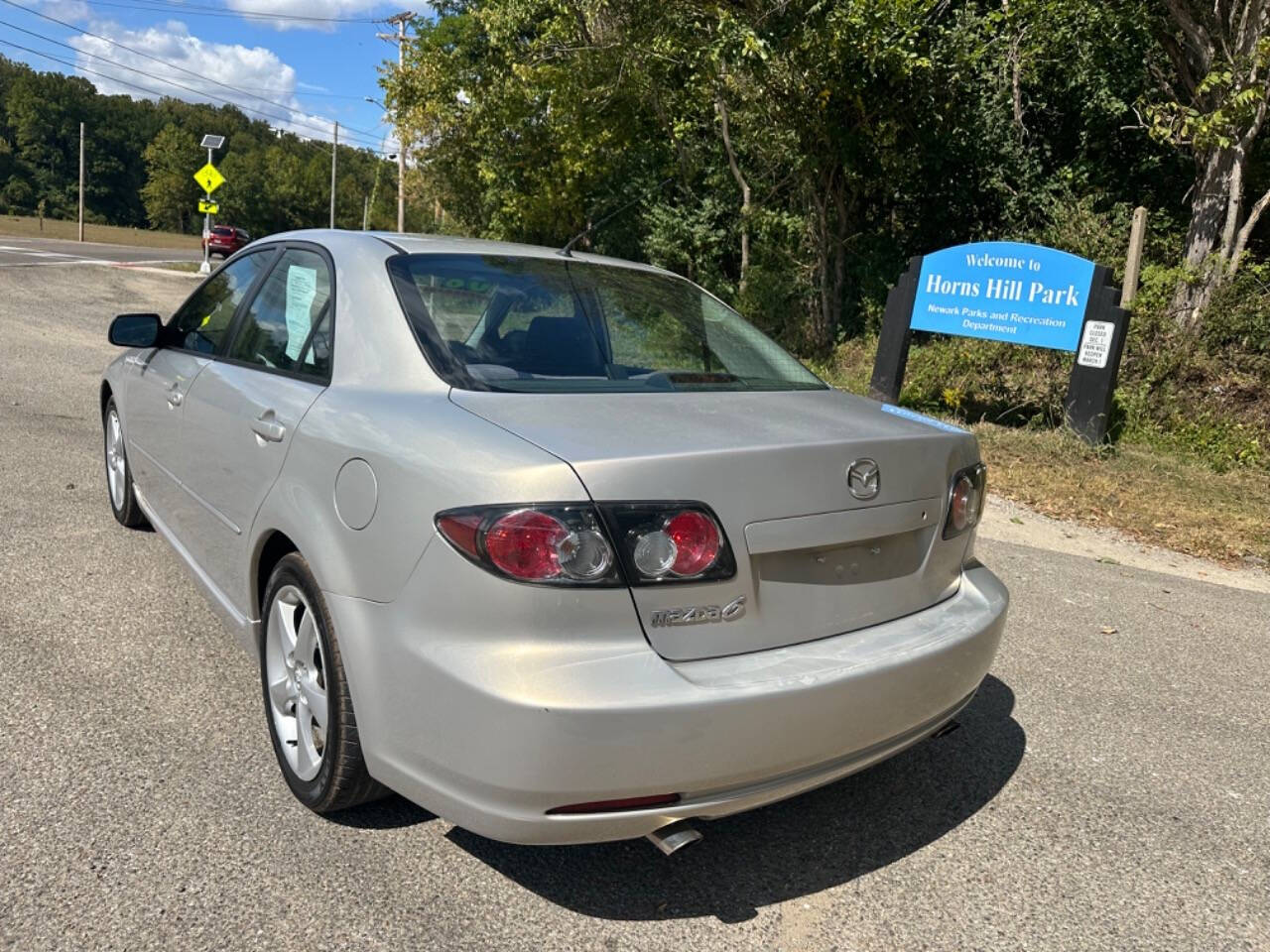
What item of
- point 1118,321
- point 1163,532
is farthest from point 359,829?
point 1118,321

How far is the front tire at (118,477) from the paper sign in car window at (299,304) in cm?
203

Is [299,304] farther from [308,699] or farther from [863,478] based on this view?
[863,478]

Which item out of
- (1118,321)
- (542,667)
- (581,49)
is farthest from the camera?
(581,49)

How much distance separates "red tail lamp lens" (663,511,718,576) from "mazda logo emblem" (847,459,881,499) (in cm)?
44

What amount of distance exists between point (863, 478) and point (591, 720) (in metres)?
0.93

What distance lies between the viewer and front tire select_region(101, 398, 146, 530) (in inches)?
193

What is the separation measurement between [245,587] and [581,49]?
43.8ft

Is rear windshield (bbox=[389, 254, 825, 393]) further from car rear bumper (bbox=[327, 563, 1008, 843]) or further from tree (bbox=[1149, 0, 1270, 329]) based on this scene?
tree (bbox=[1149, 0, 1270, 329])

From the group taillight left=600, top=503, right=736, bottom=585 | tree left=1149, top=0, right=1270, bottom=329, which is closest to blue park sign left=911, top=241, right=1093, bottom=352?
tree left=1149, top=0, right=1270, bottom=329

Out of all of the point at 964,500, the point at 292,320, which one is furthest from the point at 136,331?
the point at 964,500

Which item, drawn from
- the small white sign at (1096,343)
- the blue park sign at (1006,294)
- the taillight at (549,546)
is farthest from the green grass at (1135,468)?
the taillight at (549,546)

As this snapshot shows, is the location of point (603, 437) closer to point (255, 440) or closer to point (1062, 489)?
point (255, 440)

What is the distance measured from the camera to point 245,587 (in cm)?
298

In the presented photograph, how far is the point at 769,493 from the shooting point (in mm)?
2242
